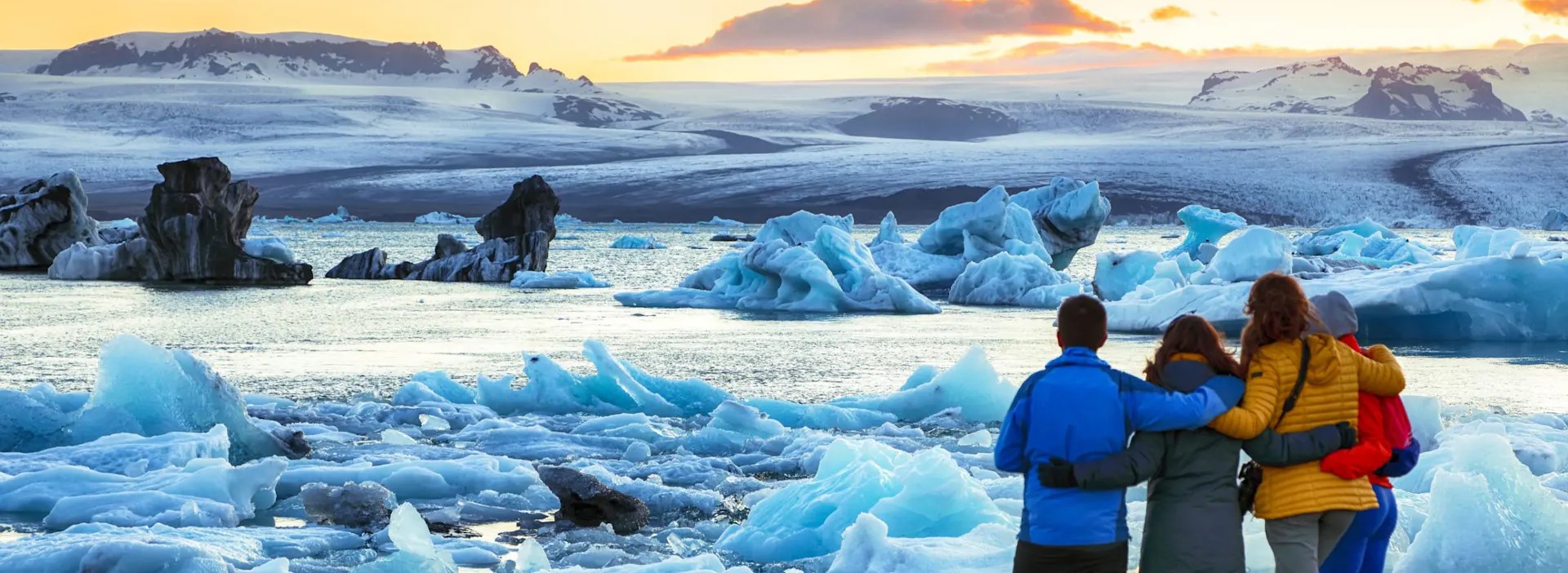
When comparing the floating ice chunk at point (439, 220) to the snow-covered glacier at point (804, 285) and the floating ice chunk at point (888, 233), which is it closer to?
the floating ice chunk at point (888, 233)

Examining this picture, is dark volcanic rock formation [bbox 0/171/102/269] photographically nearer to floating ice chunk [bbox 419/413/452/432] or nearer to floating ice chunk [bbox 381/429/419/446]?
floating ice chunk [bbox 419/413/452/432]

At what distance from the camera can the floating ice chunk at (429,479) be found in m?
6.72

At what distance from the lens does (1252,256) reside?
16.4 metres

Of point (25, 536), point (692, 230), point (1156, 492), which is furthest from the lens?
point (692, 230)

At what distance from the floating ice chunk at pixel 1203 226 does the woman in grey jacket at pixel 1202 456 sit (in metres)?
23.7

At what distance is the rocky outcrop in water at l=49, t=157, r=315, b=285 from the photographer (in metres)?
23.0

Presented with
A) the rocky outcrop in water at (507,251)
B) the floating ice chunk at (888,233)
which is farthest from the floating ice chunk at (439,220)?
the floating ice chunk at (888,233)

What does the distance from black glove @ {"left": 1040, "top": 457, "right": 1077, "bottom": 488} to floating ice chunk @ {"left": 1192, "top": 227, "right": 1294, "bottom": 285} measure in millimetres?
13585

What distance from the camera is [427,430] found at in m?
8.64

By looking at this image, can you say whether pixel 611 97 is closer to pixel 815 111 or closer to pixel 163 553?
pixel 815 111

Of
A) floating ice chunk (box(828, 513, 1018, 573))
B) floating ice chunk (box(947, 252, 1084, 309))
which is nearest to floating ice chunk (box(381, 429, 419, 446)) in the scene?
floating ice chunk (box(828, 513, 1018, 573))

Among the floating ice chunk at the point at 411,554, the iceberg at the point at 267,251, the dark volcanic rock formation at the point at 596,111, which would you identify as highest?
the floating ice chunk at the point at 411,554

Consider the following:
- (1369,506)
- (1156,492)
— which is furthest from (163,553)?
(1369,506)

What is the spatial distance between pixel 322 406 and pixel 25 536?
12.7ft
